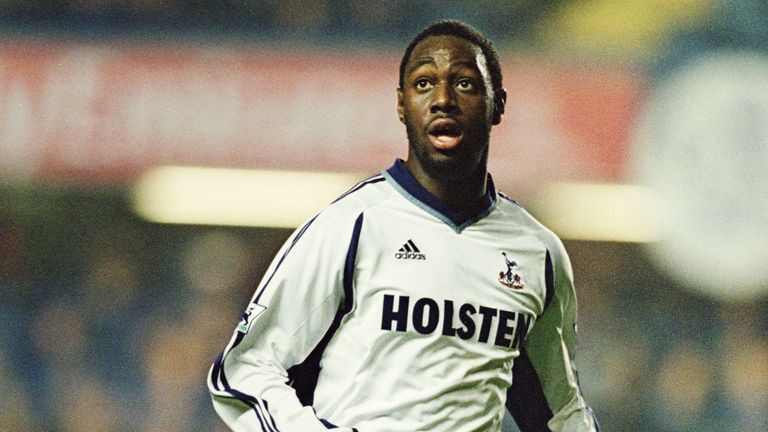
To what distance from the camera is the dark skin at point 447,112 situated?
92.7 inches

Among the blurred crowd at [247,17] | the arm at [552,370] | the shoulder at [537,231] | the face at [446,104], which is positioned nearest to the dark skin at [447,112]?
the face at [446,104]

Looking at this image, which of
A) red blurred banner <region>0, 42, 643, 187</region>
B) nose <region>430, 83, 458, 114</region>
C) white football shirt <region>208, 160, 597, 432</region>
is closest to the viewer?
white football shirt <region>208, 160, 597, 432</region>

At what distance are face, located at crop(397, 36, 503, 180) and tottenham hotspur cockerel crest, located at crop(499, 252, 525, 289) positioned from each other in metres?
0.19

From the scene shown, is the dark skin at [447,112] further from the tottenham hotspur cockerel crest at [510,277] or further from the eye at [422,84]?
the tottenham hotspur cockerel crest at [510,277]

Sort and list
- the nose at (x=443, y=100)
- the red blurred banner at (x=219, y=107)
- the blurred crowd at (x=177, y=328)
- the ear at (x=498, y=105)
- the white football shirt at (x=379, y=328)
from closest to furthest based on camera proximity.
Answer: the white football shirt at (x=379, y=328), the nose at (x=443, y=100), the ear at (x=498, y=105), the blurred crowd at (x=177, y=328), the red blurred banner at (x=219, y=107)

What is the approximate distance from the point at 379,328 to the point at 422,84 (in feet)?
1.52

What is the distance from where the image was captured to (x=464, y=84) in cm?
238

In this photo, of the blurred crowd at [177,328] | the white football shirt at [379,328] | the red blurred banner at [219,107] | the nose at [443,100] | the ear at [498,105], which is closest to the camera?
the white football shirt at [379,328]

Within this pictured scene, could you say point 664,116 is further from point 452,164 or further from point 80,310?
point 452,164

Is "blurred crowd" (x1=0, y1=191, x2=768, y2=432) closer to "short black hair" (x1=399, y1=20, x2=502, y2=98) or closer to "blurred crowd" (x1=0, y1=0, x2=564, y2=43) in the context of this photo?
"blurred crowd" (x1=0, y1=0, x2=564, y2=43)

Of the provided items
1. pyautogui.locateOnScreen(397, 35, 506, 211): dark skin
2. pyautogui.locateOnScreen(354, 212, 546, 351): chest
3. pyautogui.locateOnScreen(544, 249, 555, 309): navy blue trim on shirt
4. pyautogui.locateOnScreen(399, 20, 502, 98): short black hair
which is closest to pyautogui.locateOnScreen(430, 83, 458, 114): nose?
pyautogui.locateOnScreen(397, 35, 506, 211): dark skin

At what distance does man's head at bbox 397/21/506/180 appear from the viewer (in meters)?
2.35

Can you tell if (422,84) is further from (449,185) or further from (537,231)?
(537,231)

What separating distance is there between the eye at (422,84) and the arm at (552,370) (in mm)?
423
